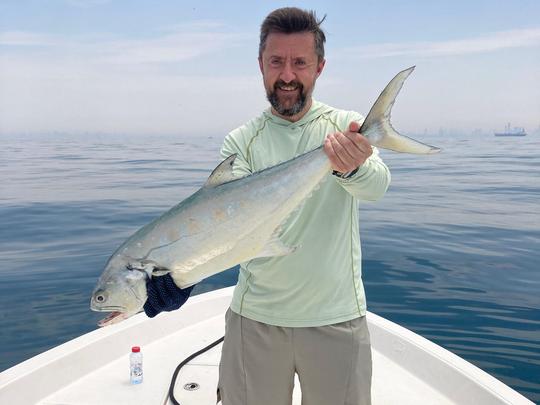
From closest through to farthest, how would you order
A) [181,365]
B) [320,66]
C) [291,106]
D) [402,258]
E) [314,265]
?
[314,265] < [291,106] < [320,66] < [181,365] < [402,258]

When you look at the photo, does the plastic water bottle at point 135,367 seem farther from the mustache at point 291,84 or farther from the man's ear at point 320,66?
the man's ear at point 320,66

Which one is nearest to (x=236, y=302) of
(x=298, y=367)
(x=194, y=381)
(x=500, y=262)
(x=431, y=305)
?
(x=298, y=367)


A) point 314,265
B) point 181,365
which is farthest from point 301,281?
point 181,365

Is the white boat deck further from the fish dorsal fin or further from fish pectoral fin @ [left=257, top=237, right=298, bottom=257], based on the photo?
the fish dorsal fin

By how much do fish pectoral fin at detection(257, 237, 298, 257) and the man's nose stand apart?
3.00 ft

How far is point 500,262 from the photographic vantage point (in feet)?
27.9

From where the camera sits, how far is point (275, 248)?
2.44m

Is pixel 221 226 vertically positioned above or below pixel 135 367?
above

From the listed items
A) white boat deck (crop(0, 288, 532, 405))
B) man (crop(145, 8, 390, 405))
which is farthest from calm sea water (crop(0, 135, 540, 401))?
man (crop(145, 8, 390, 405))

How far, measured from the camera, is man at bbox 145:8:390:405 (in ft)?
8.79

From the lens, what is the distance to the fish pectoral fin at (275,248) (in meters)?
2.43

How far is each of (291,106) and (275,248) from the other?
86 cm

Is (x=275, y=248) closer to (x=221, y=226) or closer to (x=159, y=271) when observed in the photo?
(x=221, y=226)

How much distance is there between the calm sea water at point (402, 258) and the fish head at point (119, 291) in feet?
12.9
